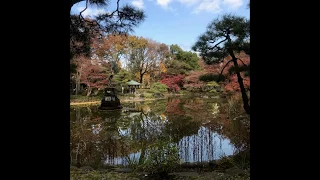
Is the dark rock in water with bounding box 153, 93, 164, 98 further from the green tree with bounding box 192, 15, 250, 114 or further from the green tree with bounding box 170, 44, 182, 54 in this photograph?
the green tree with bounding box 192, 15, 250, 114

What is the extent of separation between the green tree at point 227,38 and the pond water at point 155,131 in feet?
4.26

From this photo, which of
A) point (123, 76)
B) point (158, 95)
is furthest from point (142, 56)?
point (158, 95)

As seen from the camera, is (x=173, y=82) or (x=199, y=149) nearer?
(x=199, y=149)

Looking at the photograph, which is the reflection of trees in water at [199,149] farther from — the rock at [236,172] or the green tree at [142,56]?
the green tree at [142,56]

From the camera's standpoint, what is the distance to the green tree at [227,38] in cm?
320

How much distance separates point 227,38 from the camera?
10.9ft

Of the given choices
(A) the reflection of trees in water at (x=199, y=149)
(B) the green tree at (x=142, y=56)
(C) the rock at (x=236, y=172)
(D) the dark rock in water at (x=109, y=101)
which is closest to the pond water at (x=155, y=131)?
(A) the reflection of trees in water at (x=199, y=149)

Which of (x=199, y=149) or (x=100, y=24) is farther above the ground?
(x=100, y=24)

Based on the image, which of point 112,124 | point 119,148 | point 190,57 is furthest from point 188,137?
point 190,57

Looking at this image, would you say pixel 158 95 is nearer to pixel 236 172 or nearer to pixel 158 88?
pixel 158 88

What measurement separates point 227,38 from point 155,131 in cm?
280

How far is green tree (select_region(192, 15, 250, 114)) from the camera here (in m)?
3.20

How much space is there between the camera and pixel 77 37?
9.20 feet
